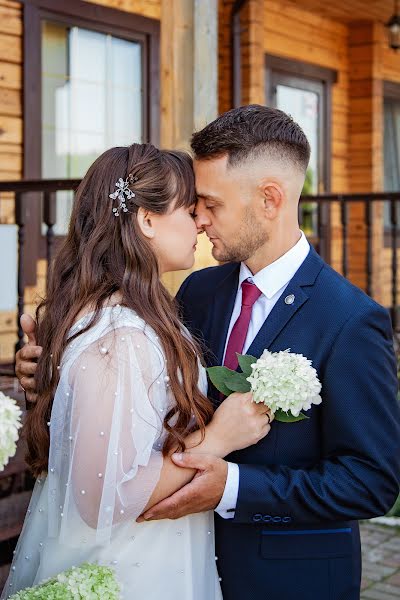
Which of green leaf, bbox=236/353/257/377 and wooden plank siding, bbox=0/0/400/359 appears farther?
wooden plank siding, bbox=0/0/400/359

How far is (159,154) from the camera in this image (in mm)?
2689

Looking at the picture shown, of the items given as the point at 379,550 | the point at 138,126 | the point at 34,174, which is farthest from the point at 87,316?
the point at 138,126

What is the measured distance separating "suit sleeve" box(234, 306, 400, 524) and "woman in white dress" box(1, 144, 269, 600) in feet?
0.54

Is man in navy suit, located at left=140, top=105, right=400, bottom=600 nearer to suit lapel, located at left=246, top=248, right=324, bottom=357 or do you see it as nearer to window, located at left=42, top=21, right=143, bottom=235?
suit lapel, located at left=246, top=248, right=324, bottom=357

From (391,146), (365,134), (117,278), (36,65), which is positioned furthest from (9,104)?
(391,146)

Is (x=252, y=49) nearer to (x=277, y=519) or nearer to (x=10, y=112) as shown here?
(x=10, y=112)

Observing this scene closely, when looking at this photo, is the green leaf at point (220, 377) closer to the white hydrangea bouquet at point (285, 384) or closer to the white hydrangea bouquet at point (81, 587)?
the white hydrangea bouquet at point (285, 384)

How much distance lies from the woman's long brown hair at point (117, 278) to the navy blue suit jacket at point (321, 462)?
0.83 feet

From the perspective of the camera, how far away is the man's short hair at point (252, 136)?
2.75 meters

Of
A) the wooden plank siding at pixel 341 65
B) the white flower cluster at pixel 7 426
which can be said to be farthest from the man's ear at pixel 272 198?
the wooden plank siding at pixel 341 65

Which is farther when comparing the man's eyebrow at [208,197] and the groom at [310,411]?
the man's eyebrow at [208,197]

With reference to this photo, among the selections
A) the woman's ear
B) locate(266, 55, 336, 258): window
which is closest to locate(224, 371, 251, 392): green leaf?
the woman's ear

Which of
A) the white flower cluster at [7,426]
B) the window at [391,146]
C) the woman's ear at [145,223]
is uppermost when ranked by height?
the window at [391,146]

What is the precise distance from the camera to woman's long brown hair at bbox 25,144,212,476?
8.16ft
